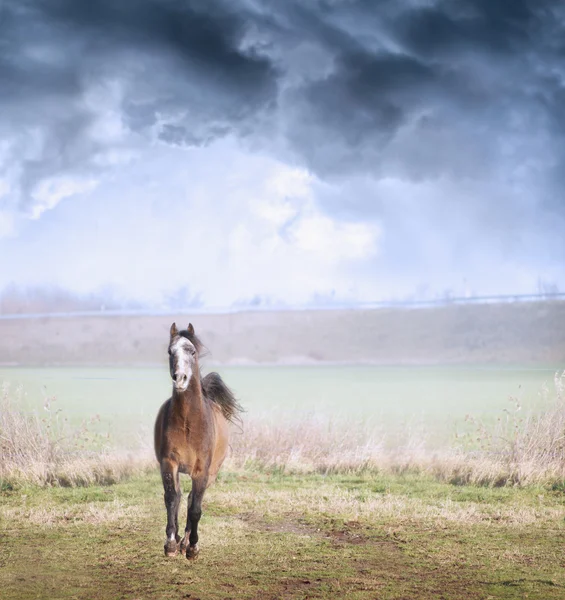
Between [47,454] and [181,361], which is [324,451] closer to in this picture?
[47,454]

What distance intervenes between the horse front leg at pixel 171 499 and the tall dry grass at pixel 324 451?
604 cm

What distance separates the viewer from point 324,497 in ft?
37.3

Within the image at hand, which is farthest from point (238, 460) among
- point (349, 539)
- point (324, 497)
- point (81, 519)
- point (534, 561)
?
point (534, 561)

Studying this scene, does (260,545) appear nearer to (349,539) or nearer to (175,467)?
(349,539)

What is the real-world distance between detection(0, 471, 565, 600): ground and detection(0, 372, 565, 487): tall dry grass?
0.82 m

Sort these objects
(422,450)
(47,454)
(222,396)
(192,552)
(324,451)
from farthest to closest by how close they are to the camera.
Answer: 1. (324,451)
2. (422,450)
3. (47,454)
4. (222,396)
5. (192,552)

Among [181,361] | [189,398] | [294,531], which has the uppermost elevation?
[181,361]

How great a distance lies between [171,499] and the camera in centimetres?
687

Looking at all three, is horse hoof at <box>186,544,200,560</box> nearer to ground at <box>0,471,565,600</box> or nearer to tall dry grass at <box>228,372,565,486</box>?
ground at <box>0,471,565,600</box>

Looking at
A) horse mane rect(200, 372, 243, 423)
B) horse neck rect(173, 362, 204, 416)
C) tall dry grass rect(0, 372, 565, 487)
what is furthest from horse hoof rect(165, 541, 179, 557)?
tall dry grass rect(0, 372, 565, 487)

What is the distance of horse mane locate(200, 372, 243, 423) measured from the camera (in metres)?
8.70

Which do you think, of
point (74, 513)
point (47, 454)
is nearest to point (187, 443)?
point (74, 513)

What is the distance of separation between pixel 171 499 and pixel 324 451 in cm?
809

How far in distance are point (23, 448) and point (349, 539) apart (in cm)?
682
